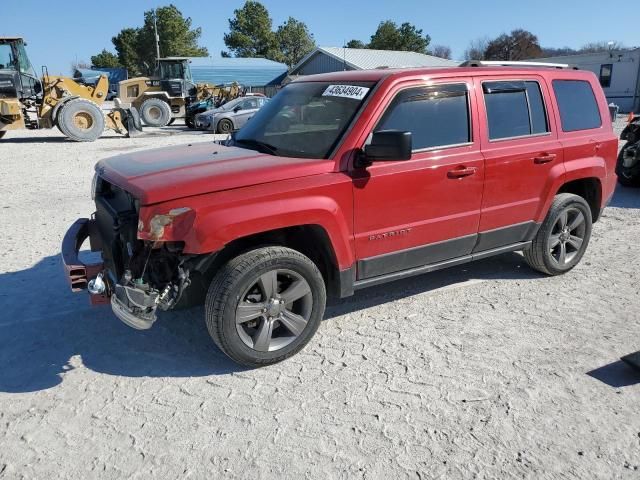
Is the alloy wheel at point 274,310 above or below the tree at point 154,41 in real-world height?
below

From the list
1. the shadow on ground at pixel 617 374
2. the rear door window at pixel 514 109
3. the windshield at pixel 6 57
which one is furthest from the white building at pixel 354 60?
the shadow on ground at pixel 617 374

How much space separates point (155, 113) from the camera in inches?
947

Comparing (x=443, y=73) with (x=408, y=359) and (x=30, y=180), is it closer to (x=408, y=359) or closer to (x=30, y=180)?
(x=408, y=359)

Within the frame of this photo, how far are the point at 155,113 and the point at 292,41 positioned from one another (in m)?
65.9

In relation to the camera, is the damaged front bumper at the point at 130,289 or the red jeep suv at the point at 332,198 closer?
the damaged front bumper at the point at 130,289

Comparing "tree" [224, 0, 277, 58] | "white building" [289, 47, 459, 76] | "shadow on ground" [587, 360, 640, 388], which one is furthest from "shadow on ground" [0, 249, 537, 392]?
"tree" [224, 0, 277, 58]

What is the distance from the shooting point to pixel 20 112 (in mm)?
16984

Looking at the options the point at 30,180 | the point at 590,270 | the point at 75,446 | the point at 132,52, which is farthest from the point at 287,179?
the point at 132,52

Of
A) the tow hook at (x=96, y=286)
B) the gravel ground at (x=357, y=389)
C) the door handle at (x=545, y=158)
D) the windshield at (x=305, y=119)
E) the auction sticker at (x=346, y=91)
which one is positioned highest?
the auction sticker at (x=346, y=91)

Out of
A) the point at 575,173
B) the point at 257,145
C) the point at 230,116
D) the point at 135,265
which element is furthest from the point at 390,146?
the point at 230,116

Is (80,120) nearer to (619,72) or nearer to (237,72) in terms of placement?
(619,72)

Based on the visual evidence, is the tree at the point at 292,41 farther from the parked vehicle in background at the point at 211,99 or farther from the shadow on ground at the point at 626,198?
the shadow on ground at the point at 626,198

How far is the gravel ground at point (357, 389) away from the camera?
8.87ft

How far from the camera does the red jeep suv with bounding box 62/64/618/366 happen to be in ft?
10.8
